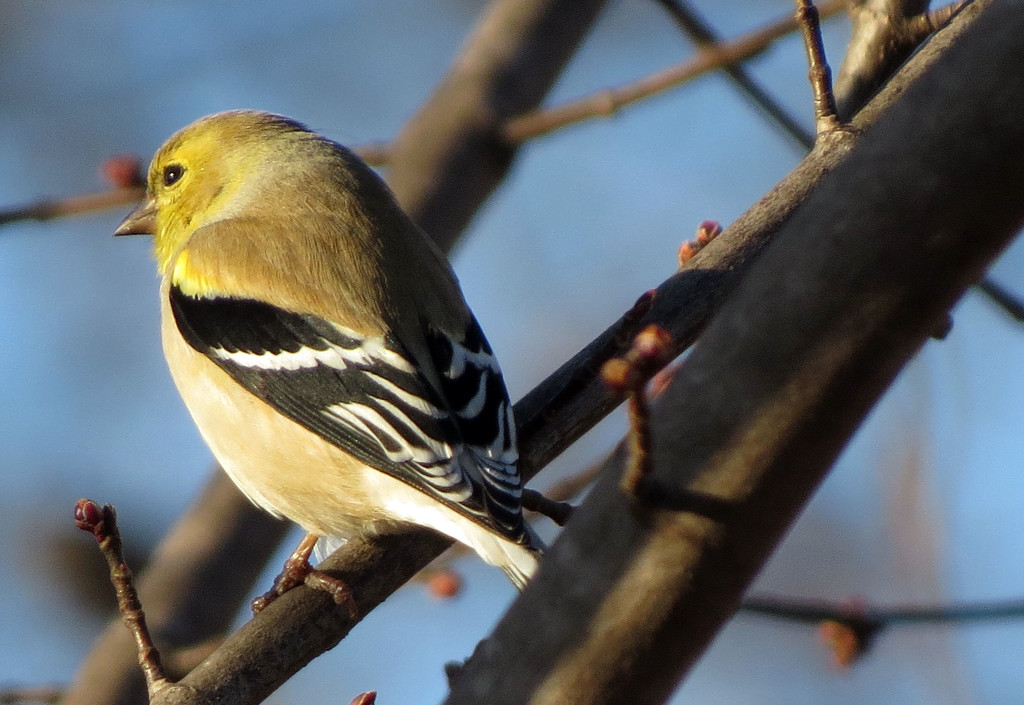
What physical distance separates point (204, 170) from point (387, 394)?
186 centimetres

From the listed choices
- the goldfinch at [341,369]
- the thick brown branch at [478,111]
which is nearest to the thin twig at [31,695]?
the goldfinch at [341,369]

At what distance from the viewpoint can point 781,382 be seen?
1.62m

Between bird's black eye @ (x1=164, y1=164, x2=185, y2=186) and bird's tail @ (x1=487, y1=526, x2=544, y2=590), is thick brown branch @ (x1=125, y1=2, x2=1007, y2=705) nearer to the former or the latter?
bird's tail @ (x1=487, y1=526, x2=544, y2=590)

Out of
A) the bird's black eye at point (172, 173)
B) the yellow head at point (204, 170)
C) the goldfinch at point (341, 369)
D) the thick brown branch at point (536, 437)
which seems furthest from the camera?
the bird's black eye at point (172, 173)

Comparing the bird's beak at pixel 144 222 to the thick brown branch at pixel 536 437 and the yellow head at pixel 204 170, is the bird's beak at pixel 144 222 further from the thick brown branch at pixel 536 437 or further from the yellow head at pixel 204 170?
the thick brown branch at pixel 536 437

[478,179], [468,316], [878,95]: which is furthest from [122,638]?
[878,95]

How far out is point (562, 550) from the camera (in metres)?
1.69

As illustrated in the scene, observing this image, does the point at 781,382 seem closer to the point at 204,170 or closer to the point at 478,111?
the point at 204,170

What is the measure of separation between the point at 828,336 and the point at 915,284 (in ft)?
0.45

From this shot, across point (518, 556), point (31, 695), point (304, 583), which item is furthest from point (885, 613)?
point (31, 695)

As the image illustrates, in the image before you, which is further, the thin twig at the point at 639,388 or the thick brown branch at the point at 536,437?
the thick brown branch at the point at 536,437

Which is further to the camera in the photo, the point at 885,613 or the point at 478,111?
the point at 478,111

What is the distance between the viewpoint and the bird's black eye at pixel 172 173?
4953 mm

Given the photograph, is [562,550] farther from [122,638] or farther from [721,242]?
[122,638]
